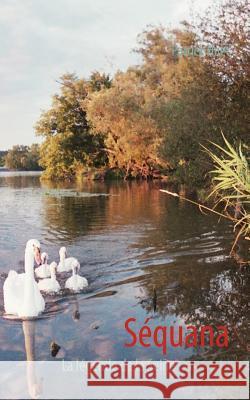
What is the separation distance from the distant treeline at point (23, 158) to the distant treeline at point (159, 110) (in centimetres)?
5883

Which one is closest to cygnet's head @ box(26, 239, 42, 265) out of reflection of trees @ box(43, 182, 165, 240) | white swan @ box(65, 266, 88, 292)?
white swan @ box(65, 266, 88, 292)

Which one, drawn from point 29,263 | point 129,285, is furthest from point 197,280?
point 29,263

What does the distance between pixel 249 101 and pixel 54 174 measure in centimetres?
5302

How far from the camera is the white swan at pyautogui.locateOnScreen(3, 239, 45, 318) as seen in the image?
8.20 metres

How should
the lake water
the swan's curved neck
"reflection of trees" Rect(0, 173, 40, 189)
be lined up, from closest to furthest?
1. the lake water
2. the swan's curved neck
3. "reflection of trees" Rect(0, 173, 40, 189)

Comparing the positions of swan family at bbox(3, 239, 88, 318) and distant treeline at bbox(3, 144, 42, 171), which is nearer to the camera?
swan family at bbox(3, 239, 88, 318)

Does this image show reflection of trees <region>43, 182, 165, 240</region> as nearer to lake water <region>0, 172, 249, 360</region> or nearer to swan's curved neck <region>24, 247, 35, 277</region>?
lake water <region>0, 172, 249, 360</region>

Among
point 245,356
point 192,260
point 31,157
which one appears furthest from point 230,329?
point 31,157

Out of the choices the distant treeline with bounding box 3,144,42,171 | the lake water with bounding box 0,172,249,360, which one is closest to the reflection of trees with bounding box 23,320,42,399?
the lake water with bounding box 0,172,249,360

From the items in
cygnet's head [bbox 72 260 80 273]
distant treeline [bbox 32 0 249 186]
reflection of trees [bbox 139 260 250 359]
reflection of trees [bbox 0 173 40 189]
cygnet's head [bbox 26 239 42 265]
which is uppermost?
distant treeline [bbox 32 0 249 186]

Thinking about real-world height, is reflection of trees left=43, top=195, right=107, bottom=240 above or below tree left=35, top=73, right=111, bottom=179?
below

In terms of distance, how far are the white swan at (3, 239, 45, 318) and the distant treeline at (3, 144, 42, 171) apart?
119 meters

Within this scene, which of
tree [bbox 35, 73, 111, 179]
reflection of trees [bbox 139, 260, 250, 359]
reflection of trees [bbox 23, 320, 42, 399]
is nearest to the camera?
reflection of trees [bbox 23, 320, 42, 399]

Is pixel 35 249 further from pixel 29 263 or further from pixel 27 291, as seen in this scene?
pixel 27 291
